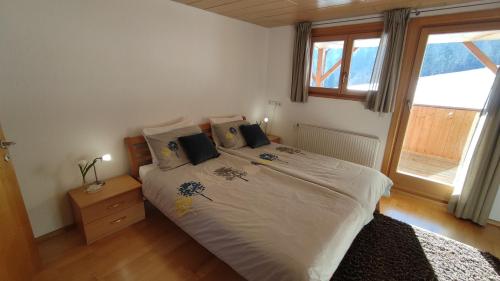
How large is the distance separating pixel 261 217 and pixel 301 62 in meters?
2.63

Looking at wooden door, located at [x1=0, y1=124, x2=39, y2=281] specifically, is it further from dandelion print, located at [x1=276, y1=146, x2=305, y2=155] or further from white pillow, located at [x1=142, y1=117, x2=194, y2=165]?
dandelion print, located at [x1=276, y1=146, x2=305, y2=155]

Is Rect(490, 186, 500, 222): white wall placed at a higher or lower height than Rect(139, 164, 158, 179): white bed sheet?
lower

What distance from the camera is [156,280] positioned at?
1651 millimetres

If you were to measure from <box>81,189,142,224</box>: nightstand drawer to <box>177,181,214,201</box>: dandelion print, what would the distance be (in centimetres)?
56

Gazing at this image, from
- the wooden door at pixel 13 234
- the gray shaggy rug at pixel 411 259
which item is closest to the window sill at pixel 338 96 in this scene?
the gray shaggy rug at pixel 411 259

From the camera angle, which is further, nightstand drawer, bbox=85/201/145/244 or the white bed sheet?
the white bed sheet

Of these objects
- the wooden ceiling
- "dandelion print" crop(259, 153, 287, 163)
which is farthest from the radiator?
the wooden ceiling

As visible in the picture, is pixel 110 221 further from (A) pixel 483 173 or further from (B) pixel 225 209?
(A) pixel 483 173

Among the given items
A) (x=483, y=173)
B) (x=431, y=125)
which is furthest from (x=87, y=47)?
(x=483, y=173)

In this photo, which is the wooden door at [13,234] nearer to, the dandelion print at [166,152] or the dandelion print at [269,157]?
the dandelion print at [166,152]

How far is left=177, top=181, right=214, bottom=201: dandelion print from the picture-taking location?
189 centimetres

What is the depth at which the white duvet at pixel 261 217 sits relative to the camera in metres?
1.27

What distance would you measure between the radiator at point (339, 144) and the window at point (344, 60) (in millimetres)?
543

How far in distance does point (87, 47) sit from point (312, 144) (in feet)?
9.97
